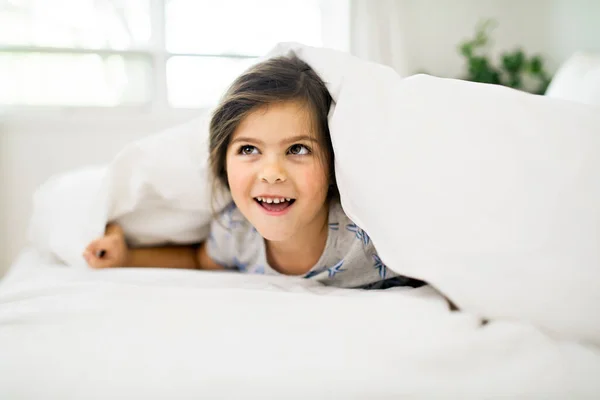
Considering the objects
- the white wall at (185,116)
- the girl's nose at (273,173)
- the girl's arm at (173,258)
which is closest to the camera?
the girl's nose at (273,173)

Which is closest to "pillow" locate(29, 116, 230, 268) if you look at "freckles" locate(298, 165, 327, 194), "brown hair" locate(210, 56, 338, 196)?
"brown hair" locate(210, 56, 338, 196)

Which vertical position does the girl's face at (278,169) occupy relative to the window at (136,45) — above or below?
below

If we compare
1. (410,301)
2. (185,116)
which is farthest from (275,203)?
(185,116)

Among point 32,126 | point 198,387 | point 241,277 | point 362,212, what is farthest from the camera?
point 32,126

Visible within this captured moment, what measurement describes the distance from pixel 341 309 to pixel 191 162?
51 cm

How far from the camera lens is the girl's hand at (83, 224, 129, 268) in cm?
92

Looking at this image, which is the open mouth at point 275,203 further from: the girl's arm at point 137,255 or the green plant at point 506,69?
the green plant at point 506,69

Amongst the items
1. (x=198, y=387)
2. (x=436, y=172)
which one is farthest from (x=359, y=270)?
(x=198, y=387)

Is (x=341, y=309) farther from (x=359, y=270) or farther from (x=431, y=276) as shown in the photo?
(x=359, y=270)

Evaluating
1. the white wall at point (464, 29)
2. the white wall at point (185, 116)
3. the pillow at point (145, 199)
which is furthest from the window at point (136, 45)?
the pillow at point (145, 199)

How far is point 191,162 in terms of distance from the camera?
0.98 metres

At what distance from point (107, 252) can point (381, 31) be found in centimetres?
163

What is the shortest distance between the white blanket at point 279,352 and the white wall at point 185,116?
1.46 m

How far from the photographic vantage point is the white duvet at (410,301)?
0.49m
